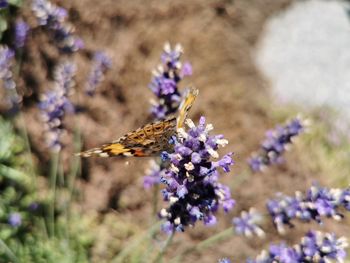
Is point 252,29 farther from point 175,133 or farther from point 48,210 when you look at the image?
point 175,133

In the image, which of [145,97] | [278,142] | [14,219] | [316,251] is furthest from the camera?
[145,97]

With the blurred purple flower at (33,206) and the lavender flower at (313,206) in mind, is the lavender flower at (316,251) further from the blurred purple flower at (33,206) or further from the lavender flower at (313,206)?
the blurred purple flower at (33,206)

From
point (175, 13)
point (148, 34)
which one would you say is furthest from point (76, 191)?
point (175, 13)

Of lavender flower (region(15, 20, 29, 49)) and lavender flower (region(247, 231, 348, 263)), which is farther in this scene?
lavender flower (region(15, 20, 29, 49))

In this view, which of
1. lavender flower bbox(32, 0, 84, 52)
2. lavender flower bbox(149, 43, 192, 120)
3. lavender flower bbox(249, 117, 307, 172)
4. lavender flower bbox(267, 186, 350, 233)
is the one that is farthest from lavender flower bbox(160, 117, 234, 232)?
lavender flower bbox(32, 0, 84, 52)

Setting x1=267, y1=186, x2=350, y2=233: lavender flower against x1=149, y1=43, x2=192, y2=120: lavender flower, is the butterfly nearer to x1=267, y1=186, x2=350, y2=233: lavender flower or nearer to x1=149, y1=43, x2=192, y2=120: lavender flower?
x1=149, y1=43, x2=192, y2=120: lavender flower

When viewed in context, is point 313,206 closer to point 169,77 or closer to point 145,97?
point 169,77

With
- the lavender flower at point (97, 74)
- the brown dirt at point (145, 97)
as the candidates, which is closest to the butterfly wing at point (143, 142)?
the lavender flower at point (97, 74)

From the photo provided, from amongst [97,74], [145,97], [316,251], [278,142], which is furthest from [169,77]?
[145,97]
